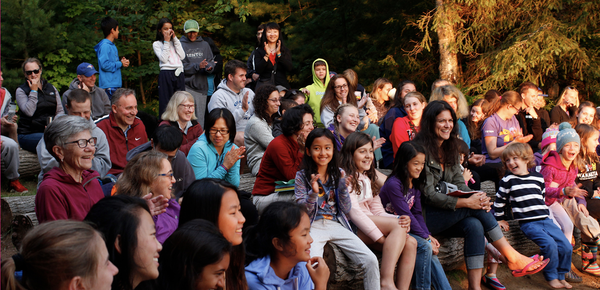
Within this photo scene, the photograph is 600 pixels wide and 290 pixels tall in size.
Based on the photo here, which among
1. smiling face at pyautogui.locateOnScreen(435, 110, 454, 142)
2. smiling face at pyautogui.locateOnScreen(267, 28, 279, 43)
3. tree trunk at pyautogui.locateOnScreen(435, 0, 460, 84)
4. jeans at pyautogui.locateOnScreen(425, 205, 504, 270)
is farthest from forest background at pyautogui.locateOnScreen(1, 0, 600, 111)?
jeans at pyautogui.locateOnScreen(425, 205, 504, 270)

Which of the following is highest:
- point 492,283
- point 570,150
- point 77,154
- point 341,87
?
point 341,87

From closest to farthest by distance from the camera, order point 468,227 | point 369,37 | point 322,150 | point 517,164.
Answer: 1. point 322,150
2. point 468,227
3. point 517,164
4. point 369,37

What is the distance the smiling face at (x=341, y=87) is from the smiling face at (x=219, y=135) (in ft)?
7.40

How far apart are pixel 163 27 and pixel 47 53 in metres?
3.68

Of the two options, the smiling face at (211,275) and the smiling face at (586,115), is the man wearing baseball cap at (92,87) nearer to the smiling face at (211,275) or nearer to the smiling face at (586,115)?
the smiling face at (211,275)

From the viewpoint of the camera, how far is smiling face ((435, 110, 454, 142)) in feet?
16.5

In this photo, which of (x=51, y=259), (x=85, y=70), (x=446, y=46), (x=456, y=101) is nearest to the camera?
(x=51, y=259)

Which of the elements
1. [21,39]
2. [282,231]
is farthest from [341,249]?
[21,39]

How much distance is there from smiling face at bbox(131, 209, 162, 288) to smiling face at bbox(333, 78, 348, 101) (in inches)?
183

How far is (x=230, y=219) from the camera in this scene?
288cm

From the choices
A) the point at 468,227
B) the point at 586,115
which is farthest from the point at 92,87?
the point at 586,115

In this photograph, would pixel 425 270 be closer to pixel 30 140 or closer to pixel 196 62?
pixel 196 62

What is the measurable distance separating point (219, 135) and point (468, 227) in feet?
8.31

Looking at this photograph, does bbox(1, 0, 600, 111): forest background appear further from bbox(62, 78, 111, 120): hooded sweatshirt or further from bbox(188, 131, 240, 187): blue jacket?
bbox(188, 131, 240, 187): blue jacket
